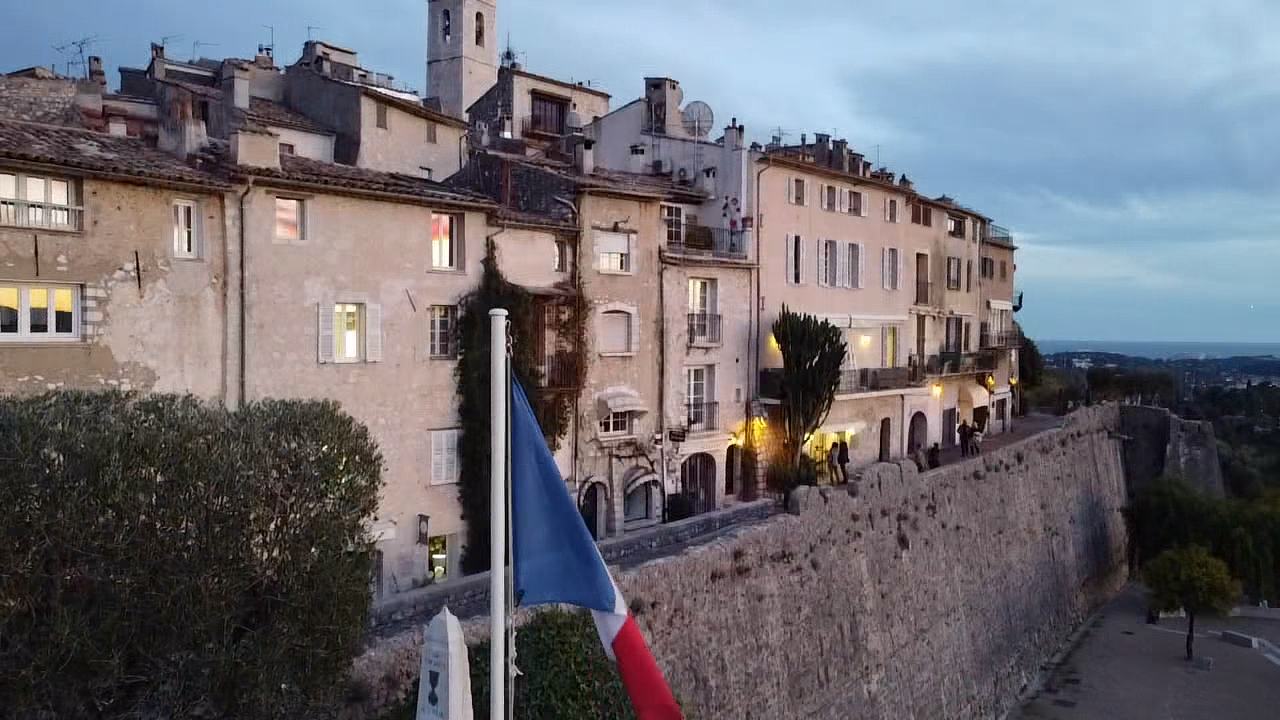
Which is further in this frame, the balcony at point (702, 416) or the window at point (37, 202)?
the balcony at point (702, 416)

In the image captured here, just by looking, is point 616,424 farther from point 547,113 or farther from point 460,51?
point 460,51

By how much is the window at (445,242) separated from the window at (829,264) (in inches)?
686

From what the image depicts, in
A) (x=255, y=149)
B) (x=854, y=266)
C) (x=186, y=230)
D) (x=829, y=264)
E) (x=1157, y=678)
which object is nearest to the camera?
(x=186, y=230)

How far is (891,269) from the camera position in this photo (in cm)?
4422

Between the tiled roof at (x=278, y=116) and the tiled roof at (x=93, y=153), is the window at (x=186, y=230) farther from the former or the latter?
the tiled roof at (x=278, y=116)

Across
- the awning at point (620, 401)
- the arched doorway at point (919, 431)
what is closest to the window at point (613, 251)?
the awning at point (620, 401)

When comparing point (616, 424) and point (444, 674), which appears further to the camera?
point (616, 424)

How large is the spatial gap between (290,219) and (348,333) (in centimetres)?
310

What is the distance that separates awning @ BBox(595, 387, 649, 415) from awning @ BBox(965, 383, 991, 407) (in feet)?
84.2

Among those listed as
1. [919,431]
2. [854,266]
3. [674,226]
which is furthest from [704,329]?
[919,431]

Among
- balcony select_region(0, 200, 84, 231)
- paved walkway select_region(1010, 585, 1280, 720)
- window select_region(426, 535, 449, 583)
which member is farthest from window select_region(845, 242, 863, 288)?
balcony select_region(0, 200, 84, 231)

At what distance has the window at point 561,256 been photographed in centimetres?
2972

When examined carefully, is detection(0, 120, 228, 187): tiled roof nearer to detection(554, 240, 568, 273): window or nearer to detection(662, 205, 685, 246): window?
detection(554, 240, 568, 273): window

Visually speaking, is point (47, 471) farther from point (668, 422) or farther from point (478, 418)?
point (668, 422)
